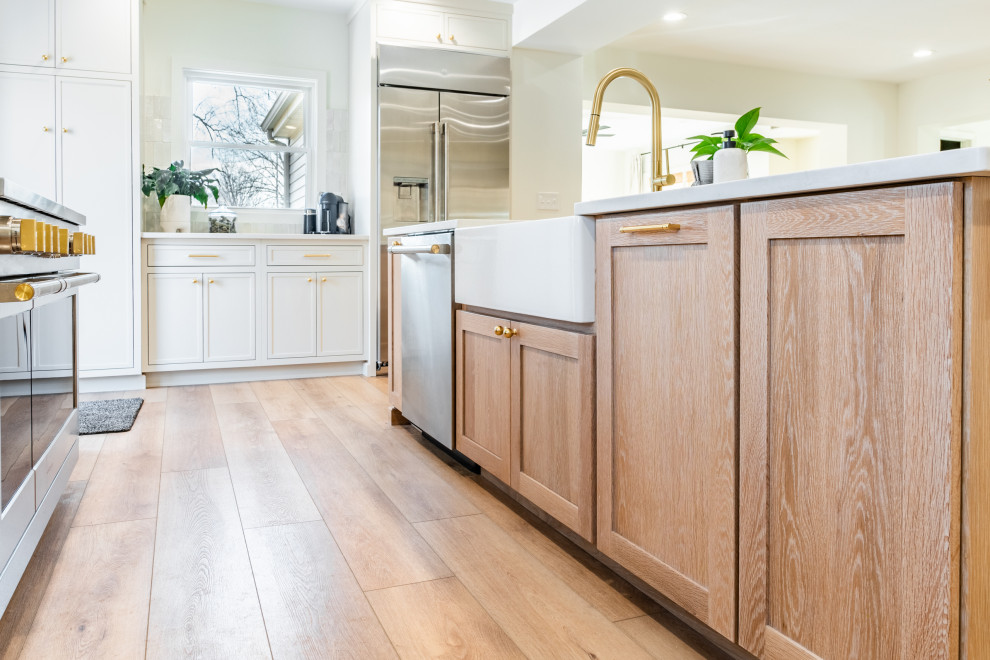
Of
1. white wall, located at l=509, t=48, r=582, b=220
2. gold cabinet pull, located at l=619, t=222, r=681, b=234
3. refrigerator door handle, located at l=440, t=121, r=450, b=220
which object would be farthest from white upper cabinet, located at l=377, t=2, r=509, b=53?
gold cabinet pull, located at l=619, t=222, r=681, b=234

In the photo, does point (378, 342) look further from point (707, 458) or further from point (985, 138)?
point (985, 138)

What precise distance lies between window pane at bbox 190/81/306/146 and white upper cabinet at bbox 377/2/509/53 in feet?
2.98

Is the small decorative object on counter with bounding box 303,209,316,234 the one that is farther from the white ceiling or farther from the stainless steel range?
the stainless steel range

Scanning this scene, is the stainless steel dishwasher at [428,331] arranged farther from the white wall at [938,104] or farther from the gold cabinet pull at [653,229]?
the white wall at [938,104]

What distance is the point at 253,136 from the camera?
5.00 metres

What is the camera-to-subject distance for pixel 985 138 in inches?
293

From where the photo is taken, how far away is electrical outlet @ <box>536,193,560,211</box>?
4.98 metres

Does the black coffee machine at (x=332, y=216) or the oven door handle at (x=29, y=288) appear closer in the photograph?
the oven door handle at (x=29, y=288)

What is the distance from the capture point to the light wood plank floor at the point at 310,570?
1.43 meters

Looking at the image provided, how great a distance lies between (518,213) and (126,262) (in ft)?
7.72

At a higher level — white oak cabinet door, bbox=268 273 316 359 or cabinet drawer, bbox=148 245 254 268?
cabinet drawer, bbox=148 245 254 268

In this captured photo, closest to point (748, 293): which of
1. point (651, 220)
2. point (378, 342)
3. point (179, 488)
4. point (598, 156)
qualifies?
point (651, 220)

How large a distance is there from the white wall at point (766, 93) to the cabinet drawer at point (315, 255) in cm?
231

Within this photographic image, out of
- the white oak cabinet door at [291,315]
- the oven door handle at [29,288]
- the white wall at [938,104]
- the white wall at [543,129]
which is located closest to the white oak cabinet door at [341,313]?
the white oak cabinet door at [291,315]
